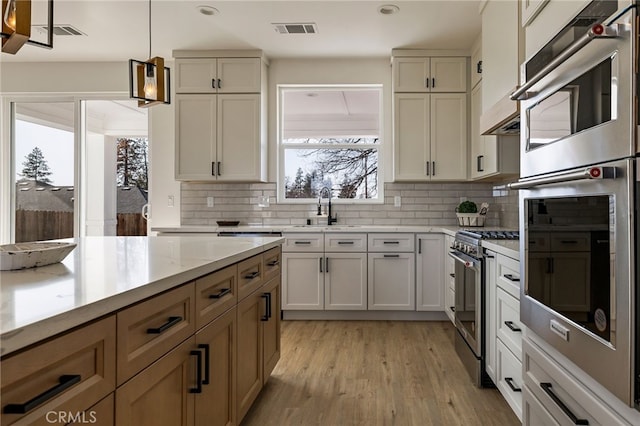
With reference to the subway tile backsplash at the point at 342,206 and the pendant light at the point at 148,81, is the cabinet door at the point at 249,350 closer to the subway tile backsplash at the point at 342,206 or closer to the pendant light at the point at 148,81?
the pendant light at the point at 148,81

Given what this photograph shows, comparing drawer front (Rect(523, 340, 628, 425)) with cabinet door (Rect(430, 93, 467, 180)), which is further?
cabinet door (Rect(430, 93, 467, 180))

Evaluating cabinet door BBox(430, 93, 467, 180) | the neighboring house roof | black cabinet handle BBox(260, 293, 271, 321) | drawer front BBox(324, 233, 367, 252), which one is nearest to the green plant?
cabinet door BBox(430, 93, 467, 180)

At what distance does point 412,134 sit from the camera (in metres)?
4.25

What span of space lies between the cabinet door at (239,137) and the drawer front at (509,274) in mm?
2721

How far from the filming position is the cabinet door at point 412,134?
423 centimetres

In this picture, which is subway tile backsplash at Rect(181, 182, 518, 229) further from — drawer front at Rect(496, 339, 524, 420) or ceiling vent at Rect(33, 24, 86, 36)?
drawer front at Rect(496, 339, 524, 420)

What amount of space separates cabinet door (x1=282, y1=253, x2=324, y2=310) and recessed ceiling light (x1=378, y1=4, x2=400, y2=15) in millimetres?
2245

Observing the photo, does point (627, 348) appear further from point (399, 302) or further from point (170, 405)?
point (399, 302)

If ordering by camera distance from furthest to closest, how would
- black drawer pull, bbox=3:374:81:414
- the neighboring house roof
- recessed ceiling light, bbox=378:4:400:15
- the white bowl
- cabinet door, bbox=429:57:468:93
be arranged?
the neighboring house roof → cabinet door, bbox=429:57:468:93 → recessed ceiling light, bbox=378:4:400:15 → the white bowl → black drawer pull, bbox=3:374:81:414

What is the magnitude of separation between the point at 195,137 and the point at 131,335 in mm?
3630

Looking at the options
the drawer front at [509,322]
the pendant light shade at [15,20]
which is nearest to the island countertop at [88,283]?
the pendant light shade at [15,20]

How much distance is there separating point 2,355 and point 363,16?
359 cm

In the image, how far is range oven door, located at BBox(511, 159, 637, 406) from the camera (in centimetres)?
90

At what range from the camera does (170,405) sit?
119cm
